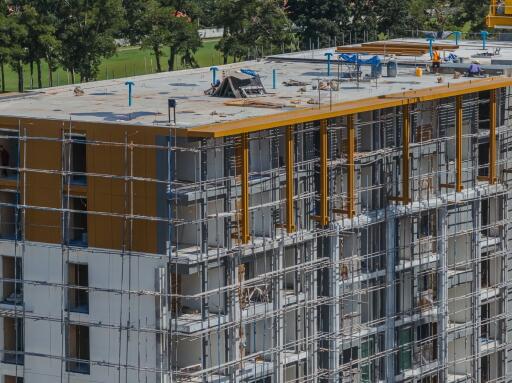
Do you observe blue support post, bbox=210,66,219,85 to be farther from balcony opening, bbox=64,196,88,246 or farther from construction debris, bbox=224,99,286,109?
balcony opening, bbox=64,196,88,246

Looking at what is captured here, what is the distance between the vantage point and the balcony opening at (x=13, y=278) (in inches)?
2135

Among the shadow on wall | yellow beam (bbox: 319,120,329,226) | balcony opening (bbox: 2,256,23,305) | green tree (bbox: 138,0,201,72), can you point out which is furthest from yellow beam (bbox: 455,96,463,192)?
green tree (bbox: 138,0,201,72)

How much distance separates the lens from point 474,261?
2410 inches

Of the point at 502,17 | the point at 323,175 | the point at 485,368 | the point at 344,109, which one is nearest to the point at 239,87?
the point at 323,175

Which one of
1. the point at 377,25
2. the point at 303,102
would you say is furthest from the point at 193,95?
the point at 377,25

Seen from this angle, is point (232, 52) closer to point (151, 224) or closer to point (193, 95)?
point (193, 95)

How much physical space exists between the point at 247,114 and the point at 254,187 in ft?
5.74

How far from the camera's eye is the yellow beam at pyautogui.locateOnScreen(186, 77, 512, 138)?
5136 cm

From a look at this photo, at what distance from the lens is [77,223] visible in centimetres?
5375

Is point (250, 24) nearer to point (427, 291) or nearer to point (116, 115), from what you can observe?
point (427, 291)

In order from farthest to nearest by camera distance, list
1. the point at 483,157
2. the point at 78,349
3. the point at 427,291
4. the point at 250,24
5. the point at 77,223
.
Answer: the point at 250,24
the point at 483,157
the point at 427,291
the point at 78,349
the point at 77,223

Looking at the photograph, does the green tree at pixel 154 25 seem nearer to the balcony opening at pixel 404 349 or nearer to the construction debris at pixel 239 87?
the construction debris at pixel 239 87

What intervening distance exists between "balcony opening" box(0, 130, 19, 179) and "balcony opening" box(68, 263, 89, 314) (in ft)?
8.85

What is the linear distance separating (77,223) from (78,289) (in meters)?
1.57
